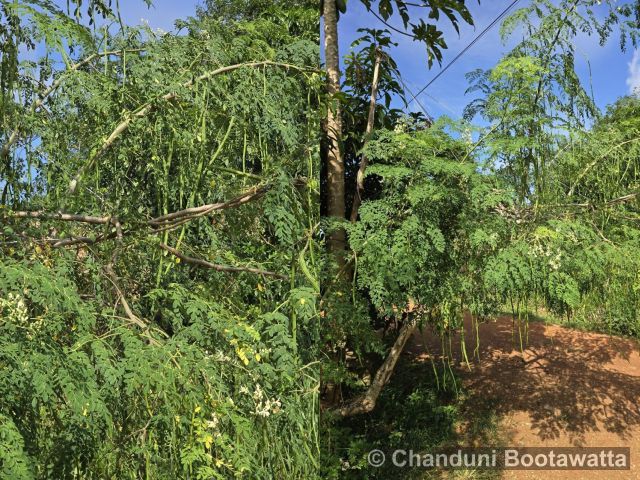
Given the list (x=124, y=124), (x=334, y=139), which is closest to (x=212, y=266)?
(x=124, y=124)

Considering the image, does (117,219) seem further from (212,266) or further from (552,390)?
(552,390)

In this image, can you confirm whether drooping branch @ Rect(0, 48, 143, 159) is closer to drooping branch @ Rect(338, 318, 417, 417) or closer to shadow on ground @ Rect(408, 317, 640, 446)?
drooping branch @ Rect(338, 318, 417, 417)

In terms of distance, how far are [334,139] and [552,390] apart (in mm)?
917

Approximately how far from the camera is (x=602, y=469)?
142cm

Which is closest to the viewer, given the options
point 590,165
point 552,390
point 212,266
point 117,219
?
point 117,219

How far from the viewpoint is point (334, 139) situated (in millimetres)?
1249

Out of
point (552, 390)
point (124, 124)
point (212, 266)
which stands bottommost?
point (552, 390)

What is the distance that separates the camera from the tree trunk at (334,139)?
4.09 feet

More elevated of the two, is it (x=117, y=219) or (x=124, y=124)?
(x=124, y=124)

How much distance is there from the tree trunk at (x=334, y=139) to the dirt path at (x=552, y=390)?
1.14 ft

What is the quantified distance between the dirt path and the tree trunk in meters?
0.35

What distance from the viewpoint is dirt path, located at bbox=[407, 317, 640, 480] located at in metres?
1.38

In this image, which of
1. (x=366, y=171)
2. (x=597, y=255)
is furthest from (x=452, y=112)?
(x=597, y=255)

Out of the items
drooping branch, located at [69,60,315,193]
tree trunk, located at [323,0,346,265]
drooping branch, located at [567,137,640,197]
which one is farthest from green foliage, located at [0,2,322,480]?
drooping branch, located at [567,137,640,197]
